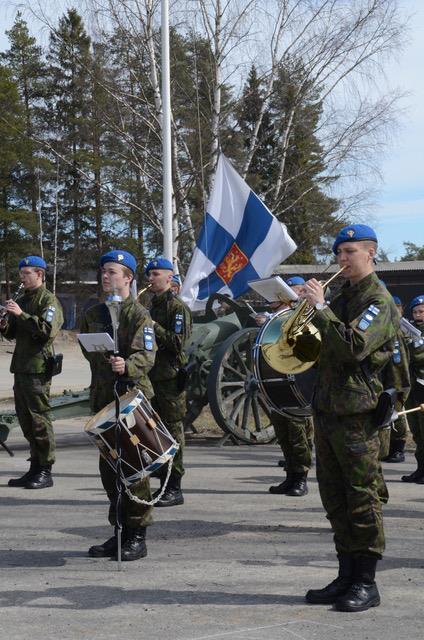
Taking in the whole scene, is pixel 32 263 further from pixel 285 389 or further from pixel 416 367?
pixel 416 367

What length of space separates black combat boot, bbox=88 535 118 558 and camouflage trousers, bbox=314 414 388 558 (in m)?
1.62

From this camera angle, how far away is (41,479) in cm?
867

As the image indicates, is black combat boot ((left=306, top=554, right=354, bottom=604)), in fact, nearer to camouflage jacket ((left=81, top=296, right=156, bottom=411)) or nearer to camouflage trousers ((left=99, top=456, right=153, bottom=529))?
camouflage trousers ((left=99, top=456, right=153, bottom=529))

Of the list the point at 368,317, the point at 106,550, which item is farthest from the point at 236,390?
the point at 368,317

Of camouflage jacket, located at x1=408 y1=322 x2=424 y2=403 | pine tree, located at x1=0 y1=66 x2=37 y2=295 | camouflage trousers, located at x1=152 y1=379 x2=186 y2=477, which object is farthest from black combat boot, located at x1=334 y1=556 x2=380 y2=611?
pine tree, located at x1=0 y1=66 x2=37 y2=295

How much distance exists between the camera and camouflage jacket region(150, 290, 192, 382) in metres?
8.02

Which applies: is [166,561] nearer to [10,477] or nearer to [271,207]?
[10,477]

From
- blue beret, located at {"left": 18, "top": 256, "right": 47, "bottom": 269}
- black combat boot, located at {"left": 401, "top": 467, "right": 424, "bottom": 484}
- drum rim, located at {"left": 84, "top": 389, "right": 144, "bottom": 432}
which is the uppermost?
blue beret, located at {"left": 18, "top": 256, "right": 47, "bottom": 269}

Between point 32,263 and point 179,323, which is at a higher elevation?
point 32,263

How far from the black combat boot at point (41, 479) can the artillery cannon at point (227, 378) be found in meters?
2.61

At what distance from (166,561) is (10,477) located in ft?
12.0

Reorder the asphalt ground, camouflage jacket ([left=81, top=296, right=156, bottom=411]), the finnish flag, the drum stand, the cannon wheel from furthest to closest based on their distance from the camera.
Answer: the finnish flag < the cannon wheel < camouflage jacket ([left=81, top=296, right=156, bottom=411]) < the drum stand < the asphalt ground

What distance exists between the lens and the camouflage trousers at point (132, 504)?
5934mm

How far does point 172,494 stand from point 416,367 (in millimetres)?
2592
